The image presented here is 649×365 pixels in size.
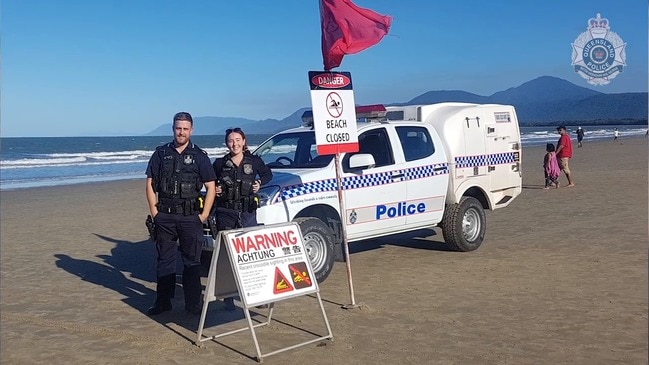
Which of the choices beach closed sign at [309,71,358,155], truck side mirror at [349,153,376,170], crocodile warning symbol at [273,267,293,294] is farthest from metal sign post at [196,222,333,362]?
truck side mirror at [349,153,376,170]

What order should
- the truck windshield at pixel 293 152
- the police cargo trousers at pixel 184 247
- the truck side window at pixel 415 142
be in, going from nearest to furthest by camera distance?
the police cargo trousers at pixel 184 247
the truck windshield at pixel 293 152
the truck side window at pixel 415 142

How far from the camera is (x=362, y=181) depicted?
26.6 feet

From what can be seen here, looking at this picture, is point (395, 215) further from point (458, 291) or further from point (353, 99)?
point (353, 99)

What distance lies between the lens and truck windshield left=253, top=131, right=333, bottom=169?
27.0ft

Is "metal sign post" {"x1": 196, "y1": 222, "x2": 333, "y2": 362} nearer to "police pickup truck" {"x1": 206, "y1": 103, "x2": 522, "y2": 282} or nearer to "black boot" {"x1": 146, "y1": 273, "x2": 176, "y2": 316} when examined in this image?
"black boot" {"x1": 146, "y1": 273, "x2": 176, "y2": 316}

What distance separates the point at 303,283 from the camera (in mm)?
5637

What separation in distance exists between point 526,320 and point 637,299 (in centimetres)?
135

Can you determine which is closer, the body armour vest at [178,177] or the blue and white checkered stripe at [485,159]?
the body armour vest at [178,177]

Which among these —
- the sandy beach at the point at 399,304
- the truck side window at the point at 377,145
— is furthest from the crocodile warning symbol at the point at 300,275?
the truck side window at the point at 377,145

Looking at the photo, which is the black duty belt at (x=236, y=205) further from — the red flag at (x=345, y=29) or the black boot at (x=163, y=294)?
the red flag at (x=345, y=29)

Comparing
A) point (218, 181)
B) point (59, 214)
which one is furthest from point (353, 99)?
point (59, 214)

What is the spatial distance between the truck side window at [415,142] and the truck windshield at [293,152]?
1.20m

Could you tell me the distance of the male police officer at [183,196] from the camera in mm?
6172

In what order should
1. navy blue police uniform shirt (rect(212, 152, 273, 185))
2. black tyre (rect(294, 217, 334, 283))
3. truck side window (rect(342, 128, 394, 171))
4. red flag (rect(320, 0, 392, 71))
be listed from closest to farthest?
navy blue police uniform shirt (rect(212, 152, 273, 185))
red flag (rect(320, 0, 392, 71))
black tyre (rect(294, 217, 334, 283))
truck side window (rect(342, 128, 394, 171))
